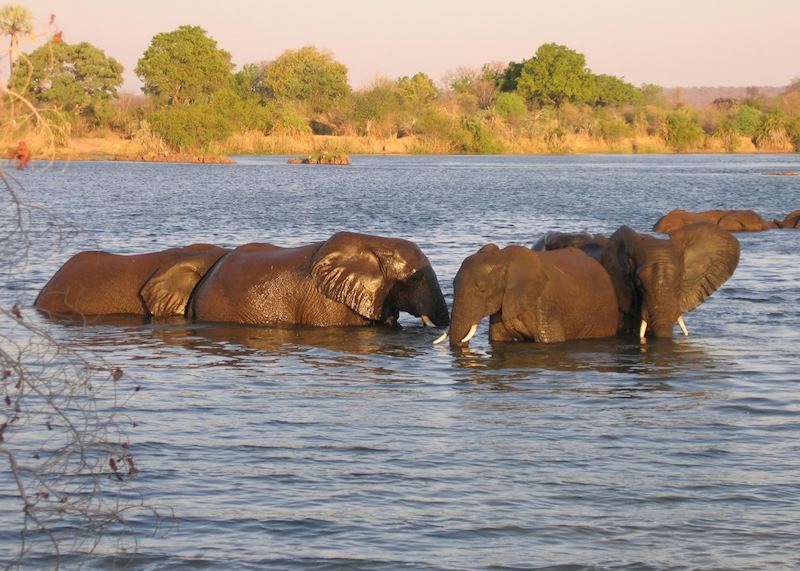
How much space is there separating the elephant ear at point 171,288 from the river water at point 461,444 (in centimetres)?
30

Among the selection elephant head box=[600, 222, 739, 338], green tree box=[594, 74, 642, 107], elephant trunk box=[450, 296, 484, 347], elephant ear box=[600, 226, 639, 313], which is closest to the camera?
elephant trunk box=[450, 296, 484, 347]

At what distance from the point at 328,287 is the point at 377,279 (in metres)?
0.47

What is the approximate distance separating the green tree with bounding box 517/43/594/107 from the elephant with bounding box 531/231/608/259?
9363 cm

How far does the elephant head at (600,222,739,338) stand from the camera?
1195 cm

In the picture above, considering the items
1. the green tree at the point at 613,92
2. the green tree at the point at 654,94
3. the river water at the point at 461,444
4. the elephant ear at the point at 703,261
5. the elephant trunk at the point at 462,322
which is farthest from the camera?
the green tree at the point at 654,94

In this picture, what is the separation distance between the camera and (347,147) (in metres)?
94.4

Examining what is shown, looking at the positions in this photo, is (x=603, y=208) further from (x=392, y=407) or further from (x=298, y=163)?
(x=298, y=163)

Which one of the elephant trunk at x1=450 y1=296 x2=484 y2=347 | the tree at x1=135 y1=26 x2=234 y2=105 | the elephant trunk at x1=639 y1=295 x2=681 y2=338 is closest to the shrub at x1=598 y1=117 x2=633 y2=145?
the tree at x1=135 y1=26 x2=234 y2=105

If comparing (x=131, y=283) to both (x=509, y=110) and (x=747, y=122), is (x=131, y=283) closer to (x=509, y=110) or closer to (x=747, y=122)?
(x=509, y=110)

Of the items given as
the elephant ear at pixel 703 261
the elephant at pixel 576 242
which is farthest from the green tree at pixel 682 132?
the elephant ear at pixel 703 261

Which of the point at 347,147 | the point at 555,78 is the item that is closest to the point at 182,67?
the point at 347,147

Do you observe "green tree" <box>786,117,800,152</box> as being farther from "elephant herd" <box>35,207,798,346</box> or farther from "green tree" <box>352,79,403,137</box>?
"elephant herd" <box>35,207,798,346</box>

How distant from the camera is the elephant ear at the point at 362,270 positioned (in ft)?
41.4

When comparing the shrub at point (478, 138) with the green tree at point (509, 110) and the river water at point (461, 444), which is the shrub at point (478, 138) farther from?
the river water at point (461, 444)
